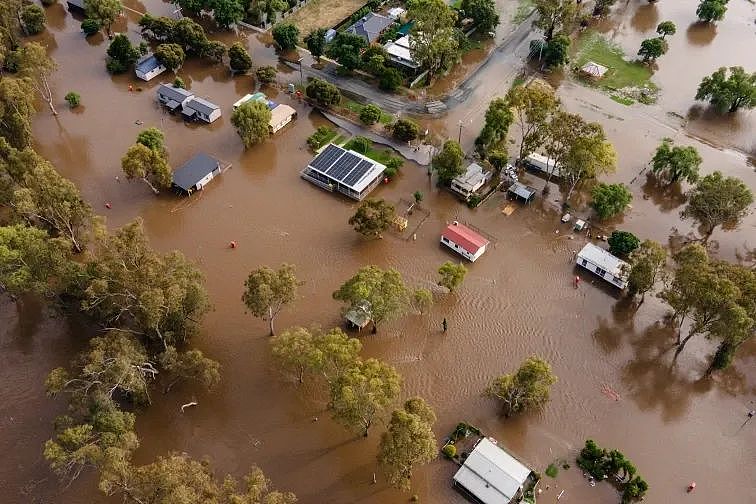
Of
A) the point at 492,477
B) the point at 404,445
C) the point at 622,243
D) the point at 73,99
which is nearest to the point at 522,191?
the point at 622,243

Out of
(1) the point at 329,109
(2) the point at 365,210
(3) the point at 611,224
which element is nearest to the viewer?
(2) the point at 365,210

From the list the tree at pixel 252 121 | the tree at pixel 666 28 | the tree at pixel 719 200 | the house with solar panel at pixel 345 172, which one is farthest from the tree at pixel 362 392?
the tree at pixel 666 28

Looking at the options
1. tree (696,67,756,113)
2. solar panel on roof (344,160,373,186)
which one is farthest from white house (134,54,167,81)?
tree (696,67,756,113)

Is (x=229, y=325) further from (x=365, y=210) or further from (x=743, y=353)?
(x=743, y=353)

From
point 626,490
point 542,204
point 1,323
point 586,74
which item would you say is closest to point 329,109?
point 542,204

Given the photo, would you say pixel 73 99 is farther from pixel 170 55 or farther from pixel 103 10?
pixel 103 10

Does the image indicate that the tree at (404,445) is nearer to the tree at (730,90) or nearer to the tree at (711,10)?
the tree at (730,90)
